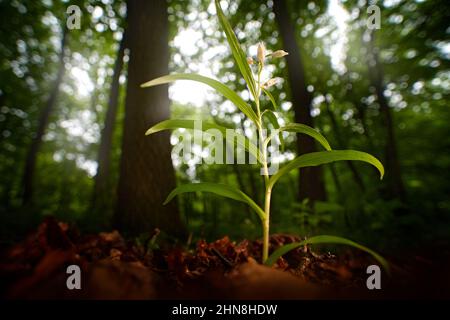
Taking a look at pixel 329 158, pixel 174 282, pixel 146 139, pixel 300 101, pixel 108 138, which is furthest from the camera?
pixel 108 138

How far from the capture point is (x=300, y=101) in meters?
4.48

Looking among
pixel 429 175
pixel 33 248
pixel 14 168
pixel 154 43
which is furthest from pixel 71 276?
pixel 14 168

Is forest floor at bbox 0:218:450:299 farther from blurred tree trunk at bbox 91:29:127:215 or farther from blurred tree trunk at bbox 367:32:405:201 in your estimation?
blurred tree trunk at bbox 367:32:405:201

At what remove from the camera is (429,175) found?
9758 millimetres

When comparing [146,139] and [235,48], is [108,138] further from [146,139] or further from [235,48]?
[235,48]

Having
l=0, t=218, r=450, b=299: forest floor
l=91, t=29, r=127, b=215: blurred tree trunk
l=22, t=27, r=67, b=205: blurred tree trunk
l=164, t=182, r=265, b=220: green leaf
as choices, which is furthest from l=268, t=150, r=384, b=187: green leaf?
l=22, t=27, r=67, b=205: blurred tree trunk

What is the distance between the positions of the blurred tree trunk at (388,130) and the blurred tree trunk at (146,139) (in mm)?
5283

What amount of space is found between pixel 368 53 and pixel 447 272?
8.08 metres

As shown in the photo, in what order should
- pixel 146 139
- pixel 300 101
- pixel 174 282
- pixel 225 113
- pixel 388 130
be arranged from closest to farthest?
pixel 174 282
pixel 146 139
pixel 300 101
pixel 388 130
pixel 225 113

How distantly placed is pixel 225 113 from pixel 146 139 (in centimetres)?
623

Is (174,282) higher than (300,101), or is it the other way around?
(300,101)

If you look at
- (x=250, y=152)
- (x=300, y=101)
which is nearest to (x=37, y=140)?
(x=300, y=101)

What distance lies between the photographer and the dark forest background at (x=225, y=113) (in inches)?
99.8
